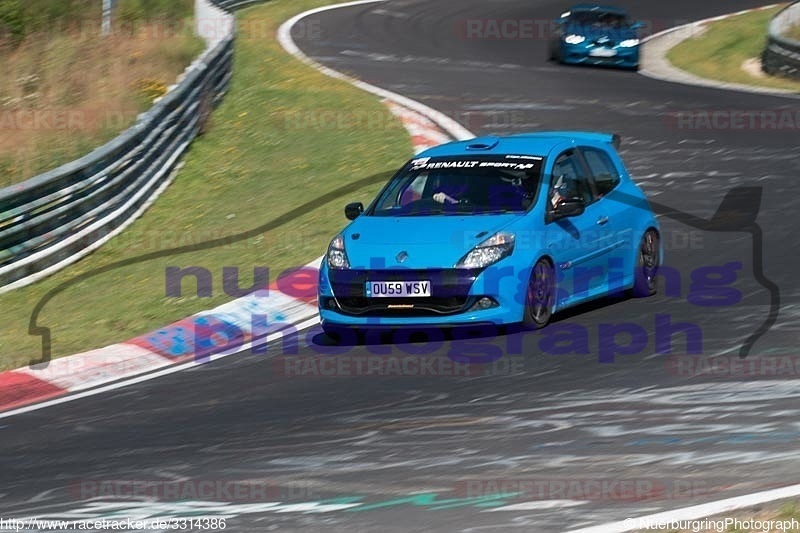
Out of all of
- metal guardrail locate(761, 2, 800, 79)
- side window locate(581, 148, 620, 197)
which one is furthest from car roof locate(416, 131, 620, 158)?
metal guardrail locate(761, 2, 800, 79)

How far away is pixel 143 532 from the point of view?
21.3 feet

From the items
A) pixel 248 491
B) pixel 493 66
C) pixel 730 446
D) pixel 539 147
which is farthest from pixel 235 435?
pixel 493 66

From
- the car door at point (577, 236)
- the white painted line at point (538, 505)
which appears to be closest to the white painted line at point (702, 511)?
the white painted line at point (538, 505)

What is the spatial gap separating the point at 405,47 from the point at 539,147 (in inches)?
803

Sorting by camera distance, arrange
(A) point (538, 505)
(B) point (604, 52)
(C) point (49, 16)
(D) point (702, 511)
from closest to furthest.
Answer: (D) point (702, 511) → (A) point (538, 505) → (C) point (49, 16) → (B) point (604, 52)

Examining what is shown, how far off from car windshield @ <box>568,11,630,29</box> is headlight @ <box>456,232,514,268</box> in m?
19.2

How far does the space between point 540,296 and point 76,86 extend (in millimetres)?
13592

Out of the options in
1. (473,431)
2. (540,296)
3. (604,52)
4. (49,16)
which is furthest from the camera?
(604,52)

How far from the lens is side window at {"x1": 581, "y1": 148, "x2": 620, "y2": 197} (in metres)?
11.9

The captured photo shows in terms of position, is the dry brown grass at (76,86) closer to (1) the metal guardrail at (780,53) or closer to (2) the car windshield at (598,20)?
(2) the car windshield at (598,20)

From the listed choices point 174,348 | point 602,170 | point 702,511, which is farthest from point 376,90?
point 702,511

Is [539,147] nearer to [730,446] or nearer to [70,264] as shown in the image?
[730,446]

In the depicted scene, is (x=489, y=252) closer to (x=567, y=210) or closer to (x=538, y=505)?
(x=567, y=210)

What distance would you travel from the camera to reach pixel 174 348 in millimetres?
11477
